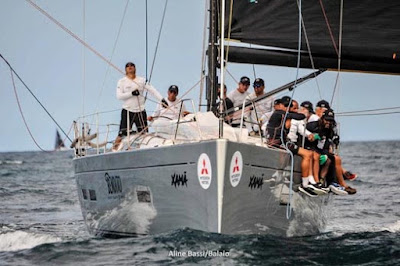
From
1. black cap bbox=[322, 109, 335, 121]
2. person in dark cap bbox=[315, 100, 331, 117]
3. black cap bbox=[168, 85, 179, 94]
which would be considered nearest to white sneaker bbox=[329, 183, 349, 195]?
black cap bbox=[322, 109, 335, 121]

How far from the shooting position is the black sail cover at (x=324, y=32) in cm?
1169

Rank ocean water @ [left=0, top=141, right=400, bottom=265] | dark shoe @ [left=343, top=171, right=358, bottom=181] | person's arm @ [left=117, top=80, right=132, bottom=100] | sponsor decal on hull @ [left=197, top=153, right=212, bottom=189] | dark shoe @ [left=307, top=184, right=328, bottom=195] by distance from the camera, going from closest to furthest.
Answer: ocean water @ [left=0, top=141, right=400, bottom=265]
sponsor decal on hull @ [left=197, top=153, right=212, bottom=189]
dark shoe @ [left=307, top=184, right=328, bottom=195]
dark shoe @ [left=343, top=171, right=358, bottom=181]
person's arm @ [left=117, top=80, right=132, bottom=100]

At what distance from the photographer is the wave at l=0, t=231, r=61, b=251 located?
34.1 ft

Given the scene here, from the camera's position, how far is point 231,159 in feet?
28.4

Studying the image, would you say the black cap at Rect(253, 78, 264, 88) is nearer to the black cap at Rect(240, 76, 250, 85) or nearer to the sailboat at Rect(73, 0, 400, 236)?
the black cap at Rect(240, 76, 250, 85)

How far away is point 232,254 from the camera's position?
27.7 feet

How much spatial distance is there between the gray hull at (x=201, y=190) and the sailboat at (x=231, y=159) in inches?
0.5

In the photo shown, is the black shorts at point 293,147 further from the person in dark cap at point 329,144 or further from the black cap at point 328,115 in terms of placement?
the black cap at point 328,115

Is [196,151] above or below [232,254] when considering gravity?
above

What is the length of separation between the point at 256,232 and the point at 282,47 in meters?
3.42

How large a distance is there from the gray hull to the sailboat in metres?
0.01

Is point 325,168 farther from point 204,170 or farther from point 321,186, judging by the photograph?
point 204,170

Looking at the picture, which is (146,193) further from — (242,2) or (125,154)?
(242,2)

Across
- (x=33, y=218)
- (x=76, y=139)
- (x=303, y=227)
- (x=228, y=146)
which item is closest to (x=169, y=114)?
(x=76, y=139)
